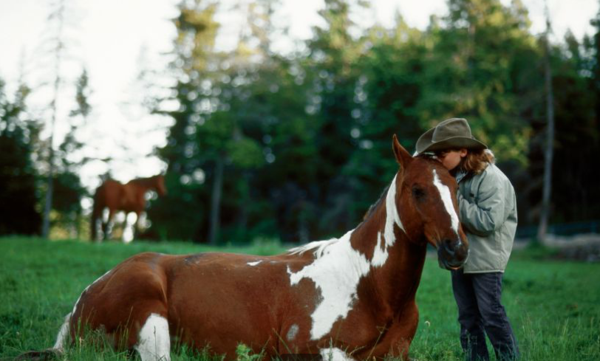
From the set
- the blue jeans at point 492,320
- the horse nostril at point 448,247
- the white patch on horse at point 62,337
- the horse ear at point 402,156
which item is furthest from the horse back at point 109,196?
the horse nostril at point 448,247

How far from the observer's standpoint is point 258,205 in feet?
127

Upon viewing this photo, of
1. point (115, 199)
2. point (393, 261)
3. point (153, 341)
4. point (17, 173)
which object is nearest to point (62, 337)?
point (153, 341)

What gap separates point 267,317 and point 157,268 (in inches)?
41.1

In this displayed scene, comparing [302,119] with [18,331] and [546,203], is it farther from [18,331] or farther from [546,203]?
[18,331]

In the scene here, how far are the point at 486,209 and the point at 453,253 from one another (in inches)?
36.0

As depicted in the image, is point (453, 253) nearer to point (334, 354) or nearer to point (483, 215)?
point (483, 215)

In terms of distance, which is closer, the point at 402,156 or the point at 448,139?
the point at 402,156

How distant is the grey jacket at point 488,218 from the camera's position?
4.41 meters

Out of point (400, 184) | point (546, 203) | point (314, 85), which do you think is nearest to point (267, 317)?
point (400, 184)

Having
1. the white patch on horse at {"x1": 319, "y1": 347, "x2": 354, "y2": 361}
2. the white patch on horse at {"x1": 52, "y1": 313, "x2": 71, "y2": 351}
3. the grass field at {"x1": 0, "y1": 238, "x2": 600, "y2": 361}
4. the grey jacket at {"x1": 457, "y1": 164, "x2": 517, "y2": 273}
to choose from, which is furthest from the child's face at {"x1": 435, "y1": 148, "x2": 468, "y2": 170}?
the white patch on horse at {"x1": 52, "y1": 313, "x2": 71, "y2": 351}

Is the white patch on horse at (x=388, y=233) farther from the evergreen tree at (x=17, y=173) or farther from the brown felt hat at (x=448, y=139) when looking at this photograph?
the evergreen tree at (x=17, y=173)

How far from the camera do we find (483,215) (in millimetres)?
4406

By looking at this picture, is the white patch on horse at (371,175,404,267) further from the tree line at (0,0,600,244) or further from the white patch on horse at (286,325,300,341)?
the tree line at (0,0,600,244)

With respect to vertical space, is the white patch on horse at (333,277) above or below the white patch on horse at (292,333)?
above
